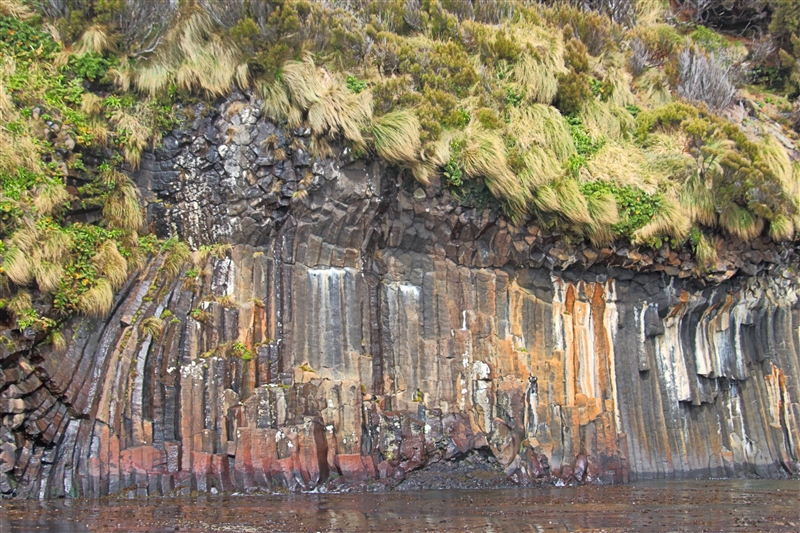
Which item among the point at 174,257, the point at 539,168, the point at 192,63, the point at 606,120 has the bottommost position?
the point at 174,257

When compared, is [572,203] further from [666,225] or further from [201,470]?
[201,470]

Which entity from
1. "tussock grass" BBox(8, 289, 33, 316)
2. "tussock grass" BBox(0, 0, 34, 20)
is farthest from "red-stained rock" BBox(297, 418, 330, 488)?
"tussock grass" BBox(0, 0, 34, 20)

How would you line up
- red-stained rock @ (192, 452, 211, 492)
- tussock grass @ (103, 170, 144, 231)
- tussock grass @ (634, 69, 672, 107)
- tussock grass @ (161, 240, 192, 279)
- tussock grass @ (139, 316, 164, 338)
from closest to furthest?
1. red-stained rock @ (192, 452, 211, 492)
2. tussock grass @ (139, 316, 164, 338)
3. tussock grass @ (161, 240, 192, 279)
4. tussock grass @ (103, 170, 144, 231)
5. tussock grass @ (634, 69, 672, 107)

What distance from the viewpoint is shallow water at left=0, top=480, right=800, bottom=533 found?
9086 millimetres

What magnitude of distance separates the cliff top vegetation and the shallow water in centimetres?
338

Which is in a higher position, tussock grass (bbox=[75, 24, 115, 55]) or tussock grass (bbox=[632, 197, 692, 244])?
tussock grass (bbox=[75, 24, 115, 55])

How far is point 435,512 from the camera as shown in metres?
10.1

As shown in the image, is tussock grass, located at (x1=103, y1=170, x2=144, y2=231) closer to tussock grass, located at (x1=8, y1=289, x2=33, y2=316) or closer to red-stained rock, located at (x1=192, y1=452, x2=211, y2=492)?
tussock grass, located at (x1=8, y1=289, x2=33, y2=316)

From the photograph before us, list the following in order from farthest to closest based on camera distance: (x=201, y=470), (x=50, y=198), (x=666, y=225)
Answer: (x=666, y=225), (x=50, y=198), (x=201, y=470)

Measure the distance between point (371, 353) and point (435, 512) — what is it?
12.2ft

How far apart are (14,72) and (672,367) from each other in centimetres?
1227

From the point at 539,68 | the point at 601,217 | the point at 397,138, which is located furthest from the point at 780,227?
the point at 397,138

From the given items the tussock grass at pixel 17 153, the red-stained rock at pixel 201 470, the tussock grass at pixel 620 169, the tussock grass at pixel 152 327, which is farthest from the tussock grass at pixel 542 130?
the tussock grass at pixel 17 153

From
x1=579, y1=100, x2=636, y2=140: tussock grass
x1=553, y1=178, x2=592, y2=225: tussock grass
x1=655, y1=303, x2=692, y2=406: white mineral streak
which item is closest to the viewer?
x1=553, y1=178, x2=592, y2=225: tussock grass
